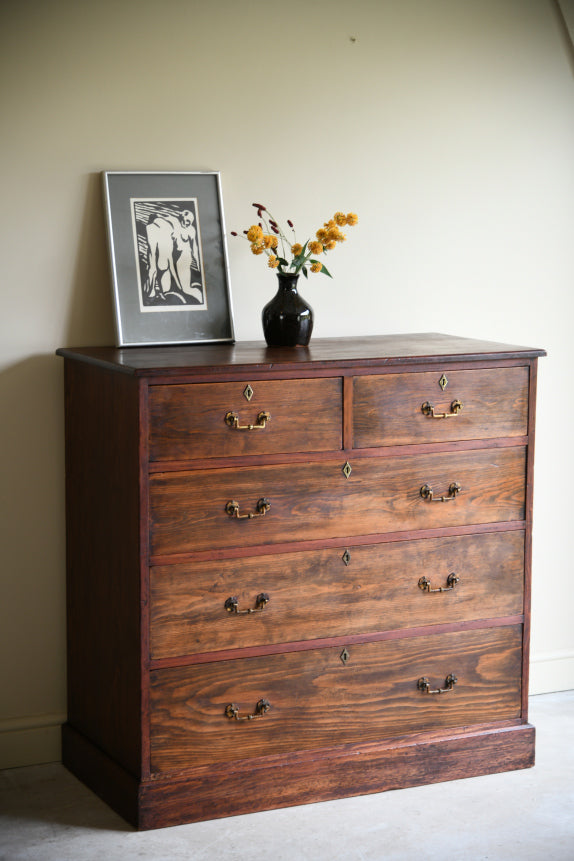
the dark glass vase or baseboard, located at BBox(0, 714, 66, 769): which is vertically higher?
the dark glass vase

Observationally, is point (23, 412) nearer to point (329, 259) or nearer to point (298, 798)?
point (329, 259)

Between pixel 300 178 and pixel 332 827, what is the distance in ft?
5.87

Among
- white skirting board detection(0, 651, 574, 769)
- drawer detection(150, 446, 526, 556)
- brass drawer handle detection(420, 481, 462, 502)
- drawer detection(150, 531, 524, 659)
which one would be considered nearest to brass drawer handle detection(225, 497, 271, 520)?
drawer detection(150, 446, 526, 556)

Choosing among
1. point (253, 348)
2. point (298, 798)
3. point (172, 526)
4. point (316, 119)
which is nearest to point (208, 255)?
point (253, 348)

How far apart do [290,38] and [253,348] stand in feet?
3.05

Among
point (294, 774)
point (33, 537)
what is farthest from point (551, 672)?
point (33, 537)

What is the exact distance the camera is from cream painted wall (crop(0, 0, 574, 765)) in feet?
9.39

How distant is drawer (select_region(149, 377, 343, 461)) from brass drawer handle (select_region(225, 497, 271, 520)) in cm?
12

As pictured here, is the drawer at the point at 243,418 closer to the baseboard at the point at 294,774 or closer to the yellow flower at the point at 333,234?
the yellow flower at the point at 333,234

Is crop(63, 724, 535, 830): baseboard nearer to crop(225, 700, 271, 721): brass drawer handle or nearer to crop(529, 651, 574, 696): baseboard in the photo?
crop(225, 700, 271, 721): brass drawer handle

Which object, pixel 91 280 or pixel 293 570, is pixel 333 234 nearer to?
pixel 91 280

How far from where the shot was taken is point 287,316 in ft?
9.32

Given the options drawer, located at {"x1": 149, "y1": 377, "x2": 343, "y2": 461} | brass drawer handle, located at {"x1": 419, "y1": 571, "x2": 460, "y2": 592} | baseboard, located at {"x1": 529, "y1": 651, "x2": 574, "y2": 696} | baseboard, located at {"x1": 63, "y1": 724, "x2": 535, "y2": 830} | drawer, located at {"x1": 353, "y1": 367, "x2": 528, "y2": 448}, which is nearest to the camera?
drawer, located at {"x1": 149, "y1": 377, "x2": 343, "y2": 461}

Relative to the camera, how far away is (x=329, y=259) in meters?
3.20
